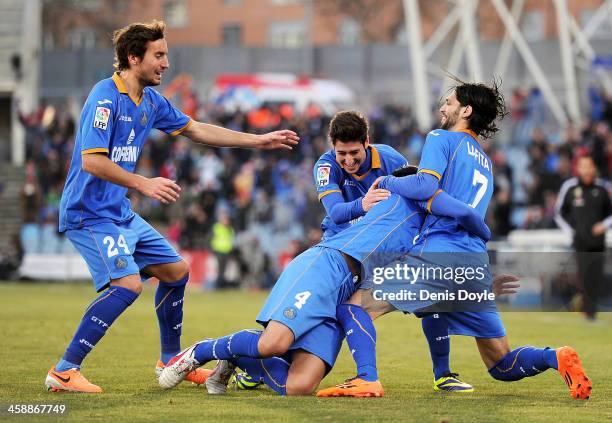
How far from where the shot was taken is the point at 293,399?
24.9 feet

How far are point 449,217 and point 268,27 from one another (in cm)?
6090

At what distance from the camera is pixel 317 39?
65.1 metres

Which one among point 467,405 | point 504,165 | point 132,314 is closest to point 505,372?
point 467,405

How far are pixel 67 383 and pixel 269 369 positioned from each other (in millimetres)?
1319

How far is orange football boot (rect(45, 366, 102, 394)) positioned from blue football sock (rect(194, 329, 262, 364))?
737mm

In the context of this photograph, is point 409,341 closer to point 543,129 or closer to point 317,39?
point 543,129

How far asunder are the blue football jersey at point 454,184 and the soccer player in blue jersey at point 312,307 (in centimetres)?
10

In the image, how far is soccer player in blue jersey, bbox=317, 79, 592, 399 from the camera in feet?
25.2

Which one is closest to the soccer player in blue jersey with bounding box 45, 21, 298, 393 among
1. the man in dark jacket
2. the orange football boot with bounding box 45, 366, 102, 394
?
the orange football boot with bounding box 45, 366, 102, 394

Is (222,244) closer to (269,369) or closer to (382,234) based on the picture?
(269,369)

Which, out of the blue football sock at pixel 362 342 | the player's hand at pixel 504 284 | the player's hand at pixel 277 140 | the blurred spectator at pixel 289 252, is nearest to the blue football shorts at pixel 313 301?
the blue football sock at pixel 362 342

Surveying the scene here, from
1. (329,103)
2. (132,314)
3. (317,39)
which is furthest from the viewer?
(317,39)

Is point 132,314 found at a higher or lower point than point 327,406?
lower

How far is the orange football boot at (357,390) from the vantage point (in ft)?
25.1
